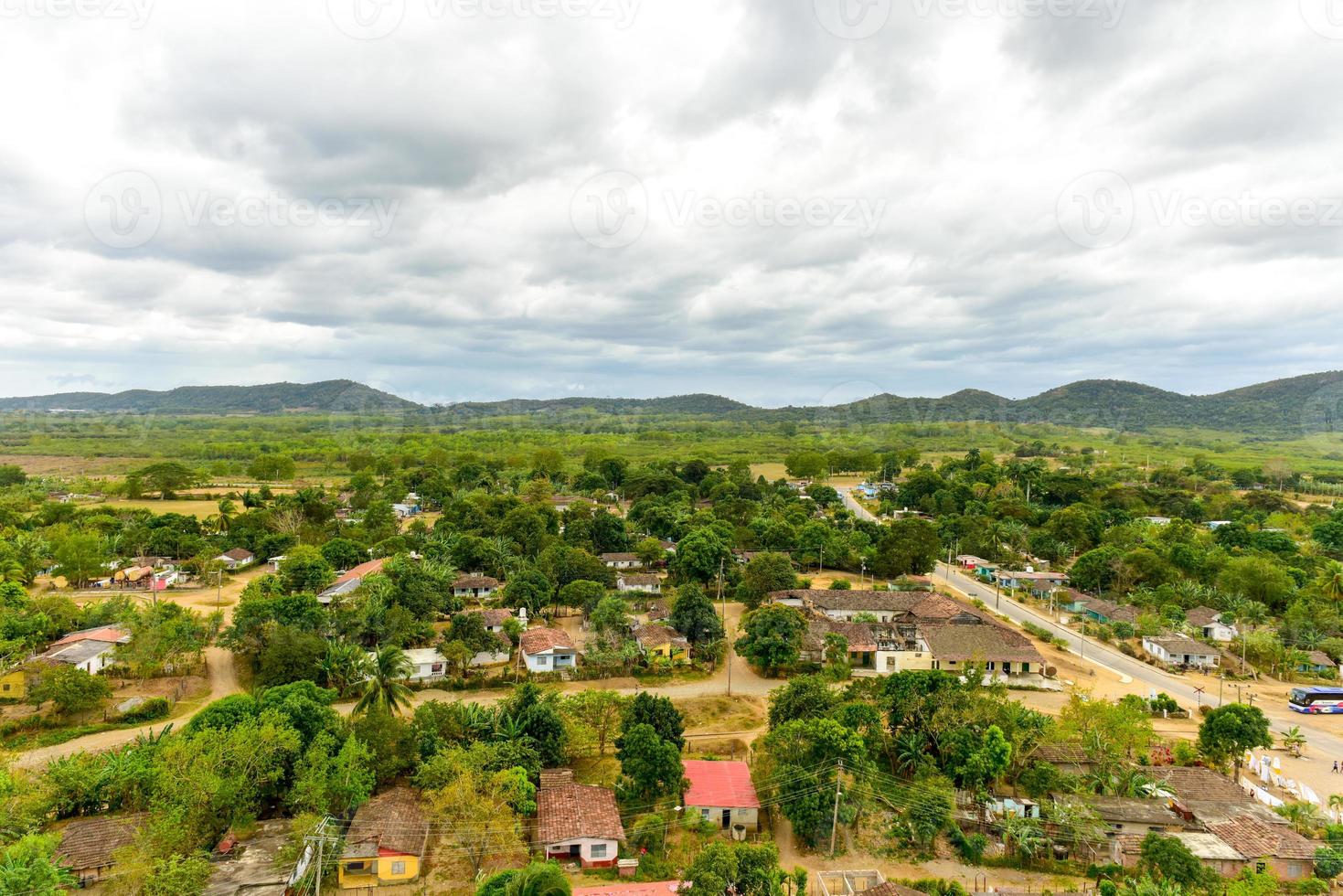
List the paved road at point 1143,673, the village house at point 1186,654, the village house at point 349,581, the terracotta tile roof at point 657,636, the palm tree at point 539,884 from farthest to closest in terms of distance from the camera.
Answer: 1. the village house at point 349,581
2. the village house at point 1186,654
3. the terracotta tile roof at point 657,636
4. the paved road at point 1143,673
5. the palm tree at point 539,884

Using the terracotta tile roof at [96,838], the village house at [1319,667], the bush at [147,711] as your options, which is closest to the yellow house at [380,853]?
the terracotta tile roof at [96,838]

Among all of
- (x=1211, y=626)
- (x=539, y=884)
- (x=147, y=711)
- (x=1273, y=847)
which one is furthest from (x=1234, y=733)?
(x=147, y=711)

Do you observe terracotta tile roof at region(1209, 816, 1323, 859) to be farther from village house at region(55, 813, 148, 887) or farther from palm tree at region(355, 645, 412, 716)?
village house at region(55, 813, 148, 887)

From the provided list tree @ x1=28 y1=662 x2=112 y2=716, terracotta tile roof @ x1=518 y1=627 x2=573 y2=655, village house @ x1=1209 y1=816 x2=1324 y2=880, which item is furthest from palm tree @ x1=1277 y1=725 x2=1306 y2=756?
tree @ x1=28 y1=662 x2=112 y2=716

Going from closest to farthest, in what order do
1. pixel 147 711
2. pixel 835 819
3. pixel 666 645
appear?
pixel 835 819 → pixel 147 711 → pixel 666 645

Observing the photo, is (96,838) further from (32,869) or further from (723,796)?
(723,796)

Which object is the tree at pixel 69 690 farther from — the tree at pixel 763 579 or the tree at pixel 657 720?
the tree at pixel 763 579

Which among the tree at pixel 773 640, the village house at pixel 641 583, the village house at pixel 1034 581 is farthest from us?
the village house at pixel 1034 581
